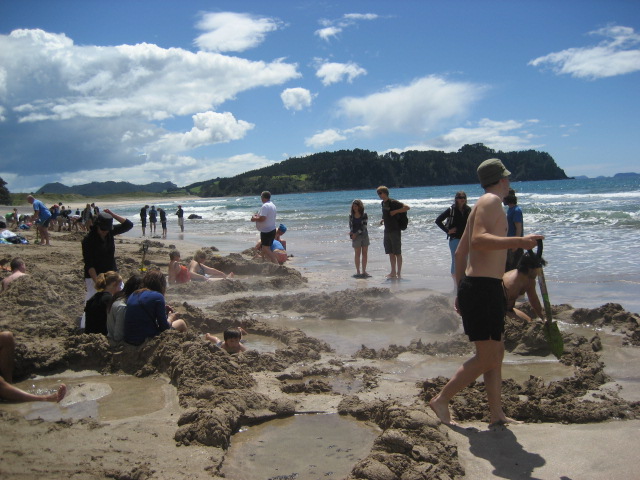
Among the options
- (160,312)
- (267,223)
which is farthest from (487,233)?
(267,223)

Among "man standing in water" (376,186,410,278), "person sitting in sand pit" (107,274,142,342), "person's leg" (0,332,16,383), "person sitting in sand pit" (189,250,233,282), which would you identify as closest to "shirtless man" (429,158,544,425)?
"person sitting in sand pit" (107,274,142,342)

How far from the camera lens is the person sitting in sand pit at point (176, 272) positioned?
33.2 feet

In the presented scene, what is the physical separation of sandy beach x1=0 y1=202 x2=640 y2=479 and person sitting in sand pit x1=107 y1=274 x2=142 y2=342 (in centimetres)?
17

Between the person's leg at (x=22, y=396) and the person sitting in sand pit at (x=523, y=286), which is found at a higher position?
the person sitting in sand pit at (x=523, y=286)

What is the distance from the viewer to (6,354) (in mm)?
4855

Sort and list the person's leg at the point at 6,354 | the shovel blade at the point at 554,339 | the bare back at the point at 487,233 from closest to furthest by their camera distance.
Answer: the bare back at the point at 487,233 < the shovel blade at the point at 554,339 < the person's leg at the point at 6,354

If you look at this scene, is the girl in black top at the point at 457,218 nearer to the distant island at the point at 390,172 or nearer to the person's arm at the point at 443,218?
the person's arm at the point at 443,218

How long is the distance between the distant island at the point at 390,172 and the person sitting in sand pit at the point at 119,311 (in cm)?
11603

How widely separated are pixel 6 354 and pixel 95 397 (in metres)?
1.04

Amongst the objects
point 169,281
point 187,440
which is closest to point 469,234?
point 187,440

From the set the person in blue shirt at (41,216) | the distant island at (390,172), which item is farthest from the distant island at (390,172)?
the person in blue shirt at (41,216)

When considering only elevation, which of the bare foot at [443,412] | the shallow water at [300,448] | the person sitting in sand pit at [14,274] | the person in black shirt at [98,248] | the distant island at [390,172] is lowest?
the shallow water at [300,448]

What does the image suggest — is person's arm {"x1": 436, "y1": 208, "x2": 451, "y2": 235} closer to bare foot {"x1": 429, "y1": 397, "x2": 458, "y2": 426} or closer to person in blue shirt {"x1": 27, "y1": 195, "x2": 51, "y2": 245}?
bare foot {"x1": 429, "y1": 397, "x2": 458, "y2": 426}

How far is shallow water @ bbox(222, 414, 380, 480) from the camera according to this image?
3.24 metres
